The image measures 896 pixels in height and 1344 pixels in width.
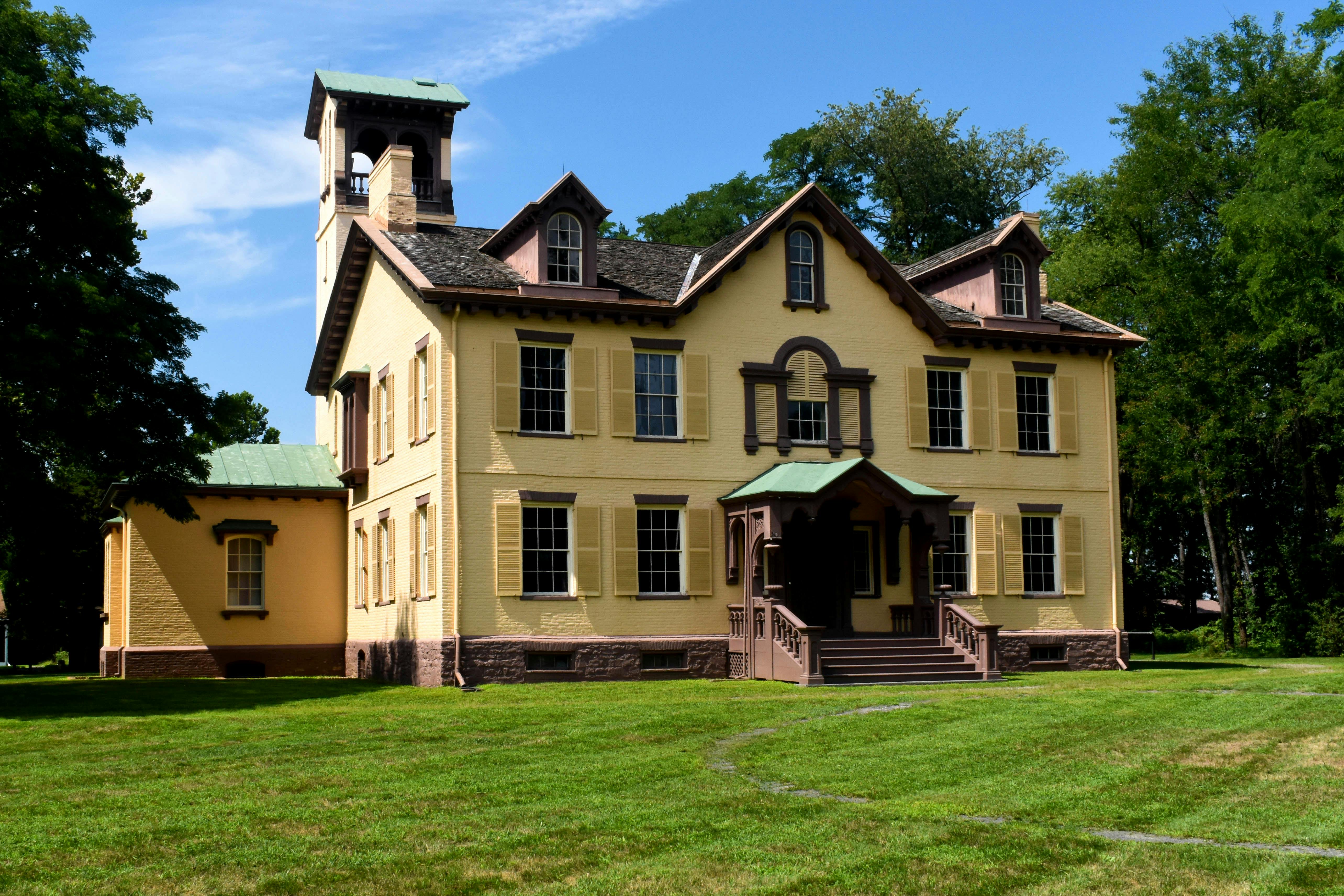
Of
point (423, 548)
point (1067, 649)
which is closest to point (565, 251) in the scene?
point (423, 548)

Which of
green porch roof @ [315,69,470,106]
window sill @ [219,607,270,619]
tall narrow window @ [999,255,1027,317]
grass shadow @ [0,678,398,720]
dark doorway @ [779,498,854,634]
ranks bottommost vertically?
grass shadow @ [0,678,398,720]

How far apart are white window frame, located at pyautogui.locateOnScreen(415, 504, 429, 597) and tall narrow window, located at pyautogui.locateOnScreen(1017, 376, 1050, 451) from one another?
42.9ft

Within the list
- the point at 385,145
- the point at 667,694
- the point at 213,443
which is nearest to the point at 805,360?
the point at 667,694

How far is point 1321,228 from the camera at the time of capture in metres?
35.2

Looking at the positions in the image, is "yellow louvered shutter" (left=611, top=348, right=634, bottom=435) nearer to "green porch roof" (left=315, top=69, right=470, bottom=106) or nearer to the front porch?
the front porch

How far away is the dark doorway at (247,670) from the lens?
108ft

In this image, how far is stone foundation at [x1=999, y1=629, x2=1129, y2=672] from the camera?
30422mm

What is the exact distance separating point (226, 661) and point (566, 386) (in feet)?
36.8

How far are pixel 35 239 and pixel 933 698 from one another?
17798 millimetres

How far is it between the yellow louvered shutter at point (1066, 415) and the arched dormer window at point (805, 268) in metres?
6.00

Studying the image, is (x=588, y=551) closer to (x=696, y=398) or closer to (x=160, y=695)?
(x=696, y=398)

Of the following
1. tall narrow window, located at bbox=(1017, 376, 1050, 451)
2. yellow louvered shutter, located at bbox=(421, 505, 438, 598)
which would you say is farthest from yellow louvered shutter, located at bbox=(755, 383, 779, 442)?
yellow louvered shutter, located at bbox=(421, 505, 438, 598)

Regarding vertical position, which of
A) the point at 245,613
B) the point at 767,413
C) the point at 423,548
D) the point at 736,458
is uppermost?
the point at 767,413

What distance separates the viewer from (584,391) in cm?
2764
